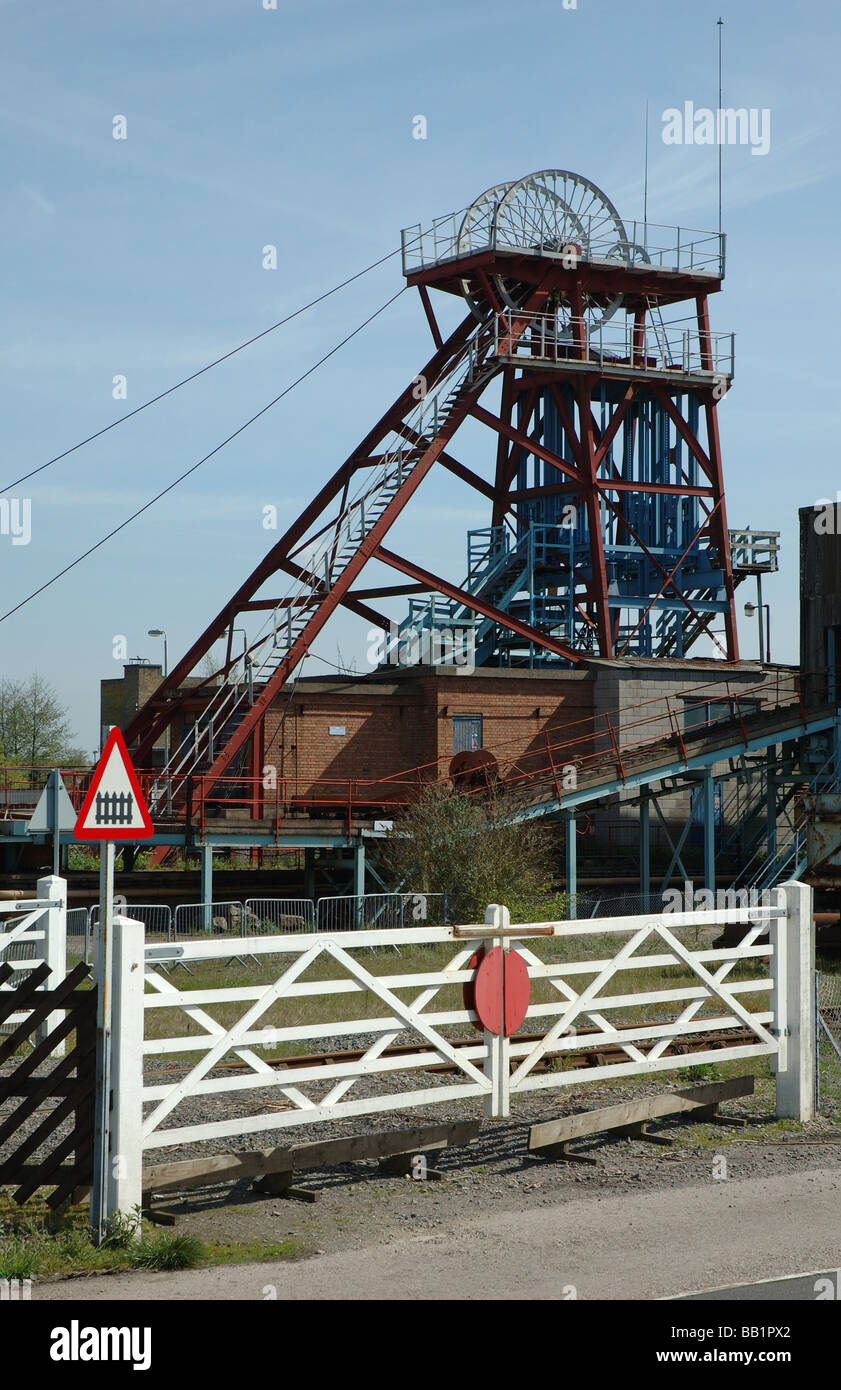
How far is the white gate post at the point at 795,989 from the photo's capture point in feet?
39.4

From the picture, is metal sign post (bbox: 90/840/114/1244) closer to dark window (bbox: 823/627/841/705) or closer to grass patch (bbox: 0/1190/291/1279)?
grass patch (bbox: 0/1190/291/1279)

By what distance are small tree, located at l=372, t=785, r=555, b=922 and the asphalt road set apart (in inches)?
661

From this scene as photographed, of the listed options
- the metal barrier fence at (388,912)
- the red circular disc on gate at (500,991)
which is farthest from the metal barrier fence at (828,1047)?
the metal barrier fence at (388,912)

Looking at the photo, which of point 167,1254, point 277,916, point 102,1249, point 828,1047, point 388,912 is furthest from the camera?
point 277,916

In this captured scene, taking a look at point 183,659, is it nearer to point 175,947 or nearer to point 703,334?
point 703,334

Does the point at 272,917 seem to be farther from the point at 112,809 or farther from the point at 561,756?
the point at 112,809

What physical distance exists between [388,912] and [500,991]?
1754 cm

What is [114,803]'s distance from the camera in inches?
332

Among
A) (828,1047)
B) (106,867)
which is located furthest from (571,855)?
(106,867)

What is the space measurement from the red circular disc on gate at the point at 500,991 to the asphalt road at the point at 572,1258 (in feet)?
4.03

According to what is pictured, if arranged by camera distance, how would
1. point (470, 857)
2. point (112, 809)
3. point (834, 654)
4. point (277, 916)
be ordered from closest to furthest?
point (112, 809) → point (470, 857) → point (277, 916) → point (834, 654)

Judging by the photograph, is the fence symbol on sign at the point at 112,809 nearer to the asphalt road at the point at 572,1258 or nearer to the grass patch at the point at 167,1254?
the grass patch at the point at 167,1254

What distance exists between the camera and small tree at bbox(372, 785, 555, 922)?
26875 mm
